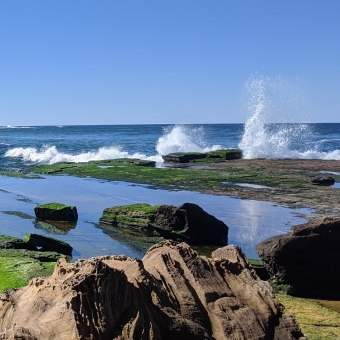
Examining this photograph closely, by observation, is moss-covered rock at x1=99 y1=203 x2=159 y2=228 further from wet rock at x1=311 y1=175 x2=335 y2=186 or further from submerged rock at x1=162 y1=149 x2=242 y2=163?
submerged rock at x1=162 y1=149 x2=242 y2=163

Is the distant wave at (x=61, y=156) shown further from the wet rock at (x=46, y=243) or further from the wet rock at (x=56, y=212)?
the wet rock at (x=46, y=243)

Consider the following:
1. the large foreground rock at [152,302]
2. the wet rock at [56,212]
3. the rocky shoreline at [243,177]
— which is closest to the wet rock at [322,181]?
the rocky shoreline at [243,177]

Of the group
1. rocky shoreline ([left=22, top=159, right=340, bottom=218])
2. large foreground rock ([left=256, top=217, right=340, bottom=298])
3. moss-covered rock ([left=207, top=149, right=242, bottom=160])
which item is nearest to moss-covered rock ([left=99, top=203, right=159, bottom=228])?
rocky shoreline ([left=22, top=159, right=340, bottom=218])

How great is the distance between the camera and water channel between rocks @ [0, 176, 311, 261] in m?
15.4

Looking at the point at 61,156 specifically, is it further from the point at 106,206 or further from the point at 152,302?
the point at 152,302

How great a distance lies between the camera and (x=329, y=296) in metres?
10.9

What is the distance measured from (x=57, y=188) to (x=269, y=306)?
74.4ft

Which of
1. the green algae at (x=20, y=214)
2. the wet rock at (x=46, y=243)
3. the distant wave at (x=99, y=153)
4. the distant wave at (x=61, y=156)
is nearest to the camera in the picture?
the wet rock at (x=46, y=243)

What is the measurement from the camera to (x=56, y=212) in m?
18.5

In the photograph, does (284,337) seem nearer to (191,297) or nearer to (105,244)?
(191,297)

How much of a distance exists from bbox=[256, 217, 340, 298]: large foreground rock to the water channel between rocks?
288 cm

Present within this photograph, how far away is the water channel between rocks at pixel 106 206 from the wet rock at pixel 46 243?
30cm

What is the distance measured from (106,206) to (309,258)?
11.5m

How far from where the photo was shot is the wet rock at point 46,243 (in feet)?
43.9
